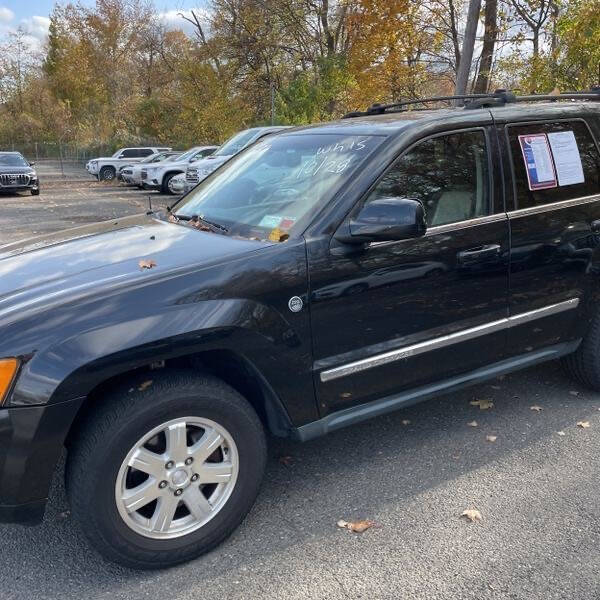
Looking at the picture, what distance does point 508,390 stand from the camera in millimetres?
4383

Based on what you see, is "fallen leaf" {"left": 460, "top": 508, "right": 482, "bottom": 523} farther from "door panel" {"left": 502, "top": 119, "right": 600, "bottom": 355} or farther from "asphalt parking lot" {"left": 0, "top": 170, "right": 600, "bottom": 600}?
"door panel" {"left": 502, "top": 119, "right": 600, "bottom": 355}

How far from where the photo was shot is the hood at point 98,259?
2.57 metres

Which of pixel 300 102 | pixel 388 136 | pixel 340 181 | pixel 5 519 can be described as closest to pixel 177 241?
pixel 340 181

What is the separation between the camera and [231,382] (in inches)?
114

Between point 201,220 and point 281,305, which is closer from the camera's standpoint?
point 281,305

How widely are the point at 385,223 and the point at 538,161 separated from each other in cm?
137

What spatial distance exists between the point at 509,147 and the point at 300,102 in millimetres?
24076

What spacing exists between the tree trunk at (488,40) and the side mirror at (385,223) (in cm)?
1427

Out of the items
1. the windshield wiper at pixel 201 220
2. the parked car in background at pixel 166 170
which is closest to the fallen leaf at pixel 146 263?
the windshield wiper at pixel 201 220

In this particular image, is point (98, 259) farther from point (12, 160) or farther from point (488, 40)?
point (12, 160)

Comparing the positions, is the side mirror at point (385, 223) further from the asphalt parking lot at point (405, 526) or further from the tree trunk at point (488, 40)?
the tree trunk at point (488, 40)

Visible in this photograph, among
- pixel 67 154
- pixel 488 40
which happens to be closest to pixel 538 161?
pixel 488 40

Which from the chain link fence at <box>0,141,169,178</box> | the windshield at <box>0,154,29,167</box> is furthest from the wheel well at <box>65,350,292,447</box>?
the chain link fence at <box>0,141,169,178</box>

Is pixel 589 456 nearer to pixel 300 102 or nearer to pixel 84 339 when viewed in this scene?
pixel 84 339
